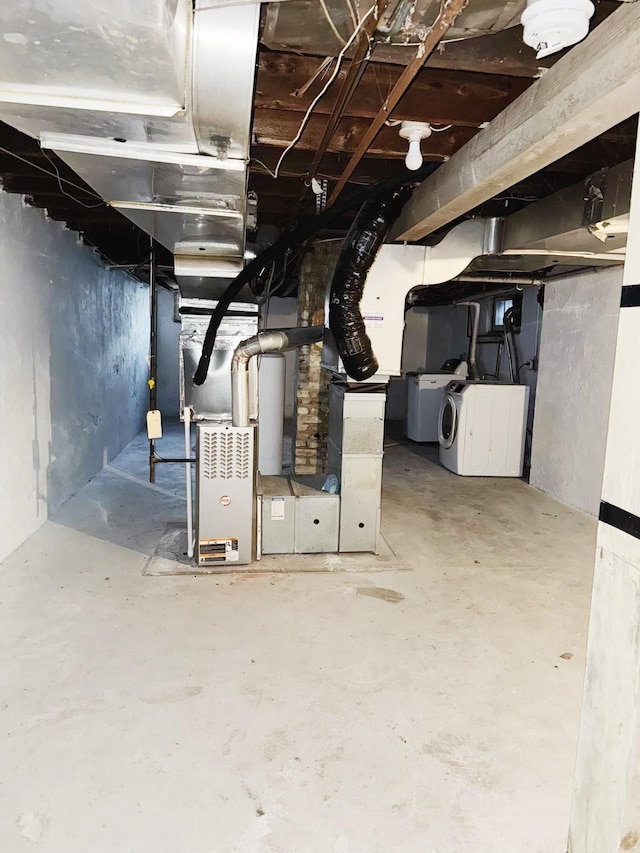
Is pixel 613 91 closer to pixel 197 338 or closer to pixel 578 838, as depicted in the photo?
pixel 578 838

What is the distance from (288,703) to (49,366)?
2.88 meters

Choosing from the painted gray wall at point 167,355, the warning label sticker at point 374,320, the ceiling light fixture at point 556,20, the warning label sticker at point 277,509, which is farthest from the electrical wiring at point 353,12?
the painted gray wall at point 167,355

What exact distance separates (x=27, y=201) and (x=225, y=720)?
122 inches

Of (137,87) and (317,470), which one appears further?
(317,470)

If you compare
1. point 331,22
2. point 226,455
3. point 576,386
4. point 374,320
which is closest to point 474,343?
point 576,386

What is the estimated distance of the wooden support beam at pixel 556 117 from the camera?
1.29m

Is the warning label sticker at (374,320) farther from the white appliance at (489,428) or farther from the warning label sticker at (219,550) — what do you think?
the white appliance at (489,428)

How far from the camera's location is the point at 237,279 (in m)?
3.49

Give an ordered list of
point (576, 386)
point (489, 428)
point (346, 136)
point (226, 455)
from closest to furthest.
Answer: point (346, 136), point (226, 455), point (576, 386), point (489, 428)

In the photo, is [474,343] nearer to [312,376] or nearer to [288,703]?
[312,376]

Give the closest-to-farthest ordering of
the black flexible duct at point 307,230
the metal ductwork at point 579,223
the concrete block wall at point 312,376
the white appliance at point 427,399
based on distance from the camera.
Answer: the metal ductwork at point 579,223
the black flexible duct at point 307,230
the concrete block wall at point 312,376
the white appliance at point 427,399

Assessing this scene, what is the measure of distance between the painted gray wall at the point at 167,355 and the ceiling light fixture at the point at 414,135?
675cm

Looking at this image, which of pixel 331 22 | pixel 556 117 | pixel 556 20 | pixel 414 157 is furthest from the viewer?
pixel 414 157

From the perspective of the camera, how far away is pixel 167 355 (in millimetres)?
8484
